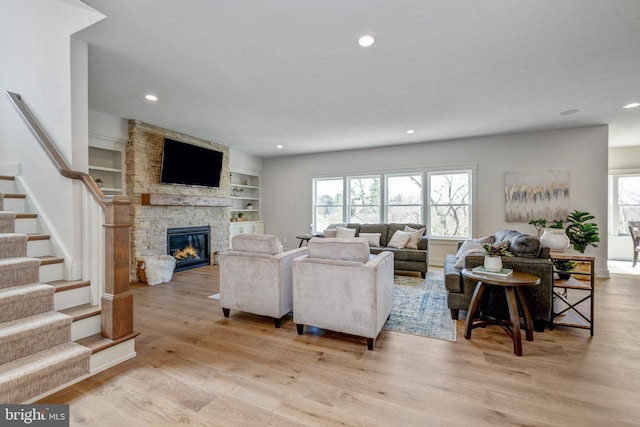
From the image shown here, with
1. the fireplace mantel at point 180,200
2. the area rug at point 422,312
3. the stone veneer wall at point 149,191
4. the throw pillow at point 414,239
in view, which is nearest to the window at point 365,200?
the throw pillow at point 414,239

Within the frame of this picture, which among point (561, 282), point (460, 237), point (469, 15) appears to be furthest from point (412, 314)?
point (460, 237)

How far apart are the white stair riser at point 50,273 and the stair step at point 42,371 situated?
0.60 meters

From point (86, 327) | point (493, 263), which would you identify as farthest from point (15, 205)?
point (493, 263)

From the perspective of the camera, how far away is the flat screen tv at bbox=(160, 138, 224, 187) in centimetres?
498

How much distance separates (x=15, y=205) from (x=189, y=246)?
10.2 feet

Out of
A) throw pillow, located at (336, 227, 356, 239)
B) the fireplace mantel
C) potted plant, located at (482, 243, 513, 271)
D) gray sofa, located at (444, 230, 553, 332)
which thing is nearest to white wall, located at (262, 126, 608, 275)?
throw pillow, located at (336, 227, 356, 239)

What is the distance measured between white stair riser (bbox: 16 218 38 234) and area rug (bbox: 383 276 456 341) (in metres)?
3.38

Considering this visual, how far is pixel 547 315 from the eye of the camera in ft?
8.80

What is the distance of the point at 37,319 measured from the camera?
1.90 meters

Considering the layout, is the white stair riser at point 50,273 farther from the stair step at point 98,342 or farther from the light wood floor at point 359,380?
the light wood floor at point 359,380

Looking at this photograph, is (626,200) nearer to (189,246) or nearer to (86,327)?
(189,246)

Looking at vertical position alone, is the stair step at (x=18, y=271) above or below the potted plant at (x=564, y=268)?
above

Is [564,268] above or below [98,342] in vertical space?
above

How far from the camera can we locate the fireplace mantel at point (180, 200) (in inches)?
184
